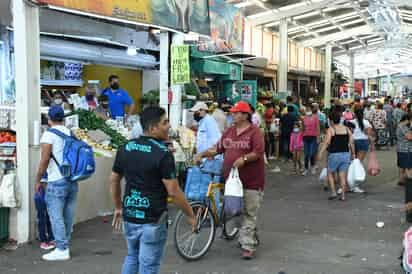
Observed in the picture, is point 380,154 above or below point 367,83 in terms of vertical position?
below

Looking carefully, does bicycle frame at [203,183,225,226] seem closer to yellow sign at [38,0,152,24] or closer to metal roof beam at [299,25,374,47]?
yellow sign at [38,0,152,24]

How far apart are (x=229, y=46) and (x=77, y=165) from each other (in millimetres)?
9332

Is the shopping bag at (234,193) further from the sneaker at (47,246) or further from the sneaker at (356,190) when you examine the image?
the sneaker at (356,190)

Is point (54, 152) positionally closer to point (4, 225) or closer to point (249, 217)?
point (4, 225)

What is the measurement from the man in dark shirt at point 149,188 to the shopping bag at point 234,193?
1.96 m

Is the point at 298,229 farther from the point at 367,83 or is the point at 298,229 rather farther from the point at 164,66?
the point at 367,83

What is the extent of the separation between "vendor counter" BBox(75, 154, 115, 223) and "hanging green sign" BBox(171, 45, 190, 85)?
2.54m

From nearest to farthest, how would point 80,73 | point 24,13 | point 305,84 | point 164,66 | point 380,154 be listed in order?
point 24,13 → point 164,66 → point 80,73 → point 380,154 → point 305,84

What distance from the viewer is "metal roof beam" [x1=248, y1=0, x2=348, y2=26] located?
22.0 metres

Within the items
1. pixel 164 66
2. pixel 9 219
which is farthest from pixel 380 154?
pixel 9 219

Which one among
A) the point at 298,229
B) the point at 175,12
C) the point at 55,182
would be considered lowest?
the point at 298,229

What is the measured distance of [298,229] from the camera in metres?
7.99

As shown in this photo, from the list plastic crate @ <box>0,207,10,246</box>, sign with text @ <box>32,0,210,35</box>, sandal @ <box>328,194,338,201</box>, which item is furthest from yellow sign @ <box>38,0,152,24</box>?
sandal @ <box>328,194,338,201</box>

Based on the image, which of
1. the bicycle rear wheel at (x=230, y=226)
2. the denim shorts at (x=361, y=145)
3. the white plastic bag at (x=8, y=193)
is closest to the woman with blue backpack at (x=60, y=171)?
the white plastic bag at (x=8, y=193)
